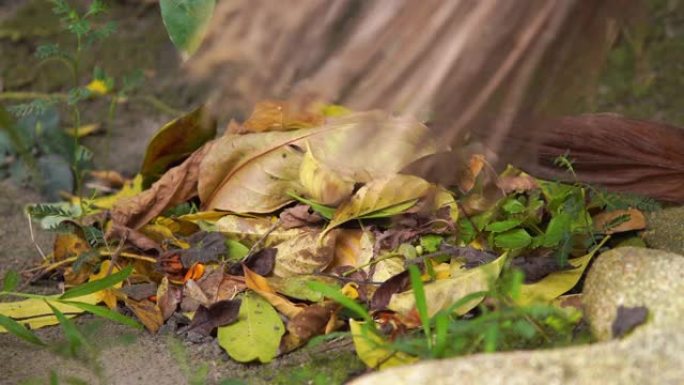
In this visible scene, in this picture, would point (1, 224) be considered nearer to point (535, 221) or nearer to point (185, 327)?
point (185, 327)

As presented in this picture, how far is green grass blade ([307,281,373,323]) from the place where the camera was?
5.78 feet

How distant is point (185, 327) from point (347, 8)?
658 mm

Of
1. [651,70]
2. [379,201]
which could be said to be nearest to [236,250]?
[379,201]

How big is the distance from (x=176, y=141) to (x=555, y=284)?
84 cm

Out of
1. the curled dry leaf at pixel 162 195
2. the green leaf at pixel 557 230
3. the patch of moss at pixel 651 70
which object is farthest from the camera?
the patch of moss at pixel 651 70

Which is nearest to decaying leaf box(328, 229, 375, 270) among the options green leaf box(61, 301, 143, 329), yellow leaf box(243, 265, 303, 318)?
yellow leaf box(243, 265, 303, 318)

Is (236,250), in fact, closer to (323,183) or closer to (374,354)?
(323,183)

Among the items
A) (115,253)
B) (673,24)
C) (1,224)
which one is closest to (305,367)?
(115,253)

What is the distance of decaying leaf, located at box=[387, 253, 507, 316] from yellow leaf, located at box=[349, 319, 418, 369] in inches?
5.0

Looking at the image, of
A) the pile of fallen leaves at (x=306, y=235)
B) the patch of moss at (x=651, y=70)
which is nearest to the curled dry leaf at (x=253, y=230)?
the pile of fallen leaves at (x=306, y=235)

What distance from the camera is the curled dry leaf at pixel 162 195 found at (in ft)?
7.33

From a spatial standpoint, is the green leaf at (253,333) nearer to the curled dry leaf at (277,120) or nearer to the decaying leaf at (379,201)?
the decaying leaf at (379,201)

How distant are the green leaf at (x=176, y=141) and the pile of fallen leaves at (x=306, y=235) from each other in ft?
0.03

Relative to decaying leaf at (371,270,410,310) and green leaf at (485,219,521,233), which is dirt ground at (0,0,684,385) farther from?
green leaf at (485,219,521,233)
